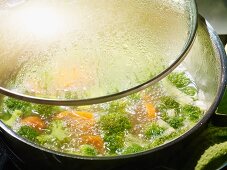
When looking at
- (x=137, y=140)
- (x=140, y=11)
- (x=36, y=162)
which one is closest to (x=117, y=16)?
(x=140, y=11)

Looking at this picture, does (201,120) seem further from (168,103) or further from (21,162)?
(21,162)

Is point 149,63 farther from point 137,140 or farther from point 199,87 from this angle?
point 199,87

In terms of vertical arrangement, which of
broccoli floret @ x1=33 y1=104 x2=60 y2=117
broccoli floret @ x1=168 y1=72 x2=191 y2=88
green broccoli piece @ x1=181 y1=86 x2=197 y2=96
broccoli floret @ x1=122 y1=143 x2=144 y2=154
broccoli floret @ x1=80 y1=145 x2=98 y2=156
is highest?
broccoli floret @ x1=168 y1=72 x2=191 y2=88

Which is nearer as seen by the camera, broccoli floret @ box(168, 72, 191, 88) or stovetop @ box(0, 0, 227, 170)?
stovetop @ box(0, 0, 227, 170)

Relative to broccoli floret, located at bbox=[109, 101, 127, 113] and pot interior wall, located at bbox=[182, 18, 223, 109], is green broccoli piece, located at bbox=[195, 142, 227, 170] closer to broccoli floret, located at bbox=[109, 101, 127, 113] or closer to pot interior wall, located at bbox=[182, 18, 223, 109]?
pot interior wall, located at bbox=[182, 18, 223, 109]

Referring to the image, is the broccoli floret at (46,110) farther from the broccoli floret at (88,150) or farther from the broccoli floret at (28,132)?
the broccoli floret at (88,150)

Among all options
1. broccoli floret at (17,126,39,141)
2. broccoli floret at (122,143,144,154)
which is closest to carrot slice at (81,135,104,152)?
broccoli floret at (122,143,144,154)

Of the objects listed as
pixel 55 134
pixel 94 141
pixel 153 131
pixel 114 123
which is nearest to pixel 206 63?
pixel 153 131
